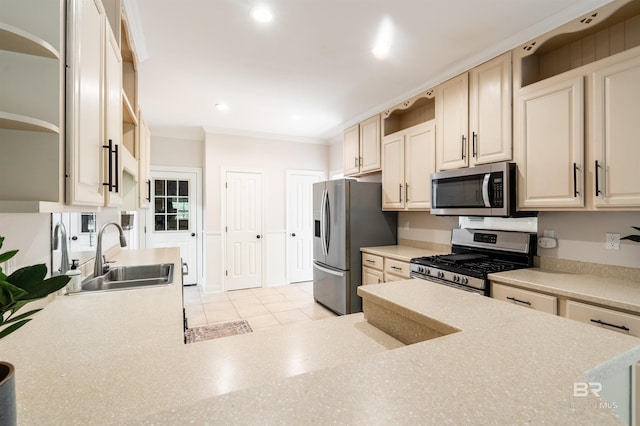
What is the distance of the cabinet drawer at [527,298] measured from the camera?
189cm

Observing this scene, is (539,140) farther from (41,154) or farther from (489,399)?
(41,154)

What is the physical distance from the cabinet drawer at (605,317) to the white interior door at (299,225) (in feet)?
13.6

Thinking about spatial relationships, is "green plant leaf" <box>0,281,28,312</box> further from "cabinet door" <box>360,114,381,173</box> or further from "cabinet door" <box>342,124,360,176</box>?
"cabinet door" <box>342,124,360,176</box>

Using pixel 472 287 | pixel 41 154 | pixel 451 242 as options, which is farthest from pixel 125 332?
pixel 451 242

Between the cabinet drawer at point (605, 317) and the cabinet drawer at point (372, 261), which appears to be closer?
the cabinet drawer at point (605, 317)

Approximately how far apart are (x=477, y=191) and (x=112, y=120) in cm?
255

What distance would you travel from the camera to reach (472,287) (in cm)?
232

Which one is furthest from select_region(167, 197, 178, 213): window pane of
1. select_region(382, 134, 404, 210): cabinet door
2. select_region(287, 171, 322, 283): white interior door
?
select_region(382, 134, 404, 210): cabinet door

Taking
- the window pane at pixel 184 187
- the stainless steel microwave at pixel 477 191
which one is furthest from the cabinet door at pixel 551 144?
the window pane at pixel 184 187

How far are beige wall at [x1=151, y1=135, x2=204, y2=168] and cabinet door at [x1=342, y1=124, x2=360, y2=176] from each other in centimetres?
243

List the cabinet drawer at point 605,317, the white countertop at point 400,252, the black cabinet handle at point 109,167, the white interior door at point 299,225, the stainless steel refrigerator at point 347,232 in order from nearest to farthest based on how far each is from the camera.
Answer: the black cabinet handle at point 109,167
the cabinet drawer at point 605,317
the white countertop at point 400,252
the stainless steel refrigerator at point 347,232
the white interior door at point 299,225

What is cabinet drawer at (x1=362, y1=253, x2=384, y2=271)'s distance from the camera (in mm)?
3448

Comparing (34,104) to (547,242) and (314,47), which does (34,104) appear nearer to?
(314,47)

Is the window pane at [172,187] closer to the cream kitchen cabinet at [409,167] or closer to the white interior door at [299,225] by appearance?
the white interior door at [299,225]
